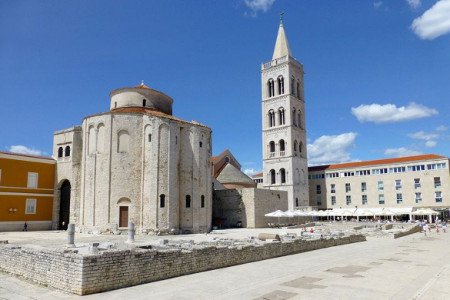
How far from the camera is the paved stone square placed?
10.4 meters

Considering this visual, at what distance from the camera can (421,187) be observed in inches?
2527

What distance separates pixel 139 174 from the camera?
3491 cm

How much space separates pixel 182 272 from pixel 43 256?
4.79 meters

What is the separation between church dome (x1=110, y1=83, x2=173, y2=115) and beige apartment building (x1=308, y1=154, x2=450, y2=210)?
45.9 meters

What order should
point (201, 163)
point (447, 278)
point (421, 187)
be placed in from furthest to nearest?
1. point (421, 187)
2. point (201, 163)
3. point (447, 278)

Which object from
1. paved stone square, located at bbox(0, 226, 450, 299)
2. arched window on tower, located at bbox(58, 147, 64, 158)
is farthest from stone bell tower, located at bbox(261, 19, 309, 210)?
paved stone square, located at bbox(0, 226, 450, 299)

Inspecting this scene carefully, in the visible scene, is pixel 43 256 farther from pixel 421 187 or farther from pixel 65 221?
pixel 421 187

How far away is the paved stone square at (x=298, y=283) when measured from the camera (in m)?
10.4

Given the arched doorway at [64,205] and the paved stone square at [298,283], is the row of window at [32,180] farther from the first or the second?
the paved stone square at [298,283]

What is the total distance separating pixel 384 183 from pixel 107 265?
6688cm

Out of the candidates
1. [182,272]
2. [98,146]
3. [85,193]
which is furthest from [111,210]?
[182,272]

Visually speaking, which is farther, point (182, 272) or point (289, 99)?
point (289, 99)

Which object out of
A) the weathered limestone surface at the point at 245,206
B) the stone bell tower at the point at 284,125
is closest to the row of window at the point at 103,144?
the weathered limestone surface at the point at 245,206

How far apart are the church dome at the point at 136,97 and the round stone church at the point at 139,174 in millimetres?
2013
